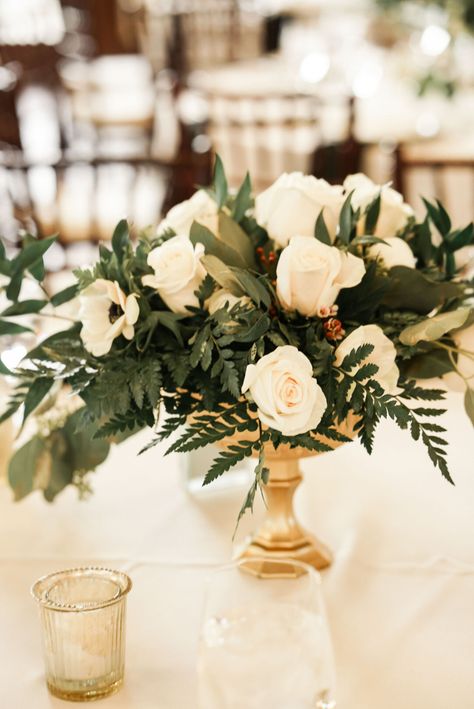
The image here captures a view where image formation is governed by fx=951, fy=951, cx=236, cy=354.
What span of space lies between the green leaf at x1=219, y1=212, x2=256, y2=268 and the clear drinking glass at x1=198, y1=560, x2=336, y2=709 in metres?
0.32

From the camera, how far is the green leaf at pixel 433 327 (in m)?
0.84

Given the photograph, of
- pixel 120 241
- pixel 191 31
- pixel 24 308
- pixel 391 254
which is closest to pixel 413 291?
pixel 391 254

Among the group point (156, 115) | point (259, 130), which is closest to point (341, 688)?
point (259, 130)

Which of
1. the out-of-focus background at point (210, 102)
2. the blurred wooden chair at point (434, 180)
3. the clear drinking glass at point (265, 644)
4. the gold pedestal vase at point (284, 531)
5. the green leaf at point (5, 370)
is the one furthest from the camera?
the out-of-focus background at point (210, 102)

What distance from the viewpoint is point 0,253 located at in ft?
3.19

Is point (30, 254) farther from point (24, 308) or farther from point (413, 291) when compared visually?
point (413, 291)

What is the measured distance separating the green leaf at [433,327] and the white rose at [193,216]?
0.22 meters

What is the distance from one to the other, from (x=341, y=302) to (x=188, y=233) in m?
0.17

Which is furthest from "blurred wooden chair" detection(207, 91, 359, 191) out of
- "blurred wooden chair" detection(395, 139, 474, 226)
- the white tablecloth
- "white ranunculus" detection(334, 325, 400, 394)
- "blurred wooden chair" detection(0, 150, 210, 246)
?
"white ranunculus" detection(334, 325, 400, 394)

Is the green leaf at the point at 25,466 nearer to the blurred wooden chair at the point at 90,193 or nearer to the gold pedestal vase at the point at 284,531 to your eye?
the gold pedestal vase at the point at 284,531

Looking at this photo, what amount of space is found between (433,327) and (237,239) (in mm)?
208

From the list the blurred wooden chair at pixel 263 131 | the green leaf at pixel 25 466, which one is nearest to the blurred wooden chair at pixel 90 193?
the blurred wooden chair at pixel 263 131

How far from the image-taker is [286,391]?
0.77 m

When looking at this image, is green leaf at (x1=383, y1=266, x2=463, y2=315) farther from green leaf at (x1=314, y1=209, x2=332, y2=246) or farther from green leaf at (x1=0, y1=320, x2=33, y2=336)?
green leaf at (x1=0, y1=320, x2=33, y2=336)
